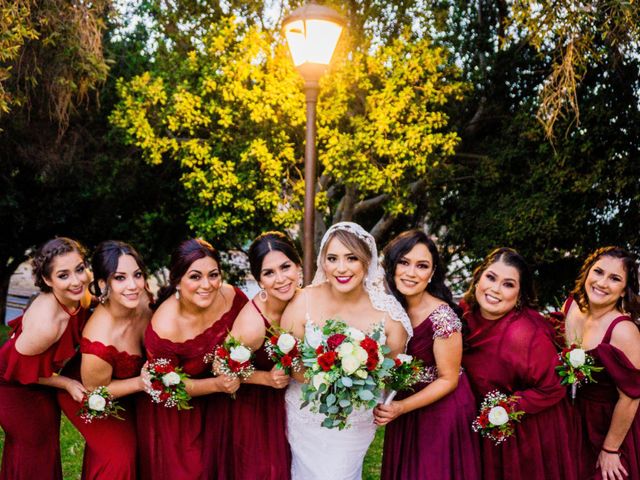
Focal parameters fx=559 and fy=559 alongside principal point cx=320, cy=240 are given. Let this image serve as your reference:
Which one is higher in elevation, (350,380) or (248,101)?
(248,101)

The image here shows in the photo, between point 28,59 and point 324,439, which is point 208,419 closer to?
point 324,439

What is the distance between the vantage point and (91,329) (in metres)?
3.82

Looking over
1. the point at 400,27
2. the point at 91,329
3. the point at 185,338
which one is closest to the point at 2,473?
the point at 91,329

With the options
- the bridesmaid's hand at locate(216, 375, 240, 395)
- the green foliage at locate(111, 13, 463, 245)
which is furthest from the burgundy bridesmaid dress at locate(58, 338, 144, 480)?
the green foliage at locate(111, 13, 463, 245)

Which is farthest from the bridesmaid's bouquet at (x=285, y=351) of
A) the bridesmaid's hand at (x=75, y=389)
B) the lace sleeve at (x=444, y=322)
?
the bridesmaid's hand at (x=75, y=389)

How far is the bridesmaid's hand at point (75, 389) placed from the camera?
3816 millimetres

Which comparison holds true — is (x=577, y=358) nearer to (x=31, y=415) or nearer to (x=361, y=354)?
(x=361, y=354)

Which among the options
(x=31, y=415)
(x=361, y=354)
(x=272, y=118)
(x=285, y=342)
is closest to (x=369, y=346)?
(x=361, y=354)

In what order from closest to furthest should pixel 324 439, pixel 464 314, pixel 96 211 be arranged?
pixel 324 439
pixel 464 314
pixel 96 211

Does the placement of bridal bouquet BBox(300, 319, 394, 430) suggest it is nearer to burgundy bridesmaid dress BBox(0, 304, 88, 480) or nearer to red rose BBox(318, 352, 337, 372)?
red rose BBox(318, 352, 337, 372)

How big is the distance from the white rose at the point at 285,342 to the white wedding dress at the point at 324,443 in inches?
14.0

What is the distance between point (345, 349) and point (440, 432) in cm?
113

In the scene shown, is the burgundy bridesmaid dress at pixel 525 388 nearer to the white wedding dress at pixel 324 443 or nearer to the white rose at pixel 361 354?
the white wedding dress at pixel 324 443

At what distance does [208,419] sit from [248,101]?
18.7ft
